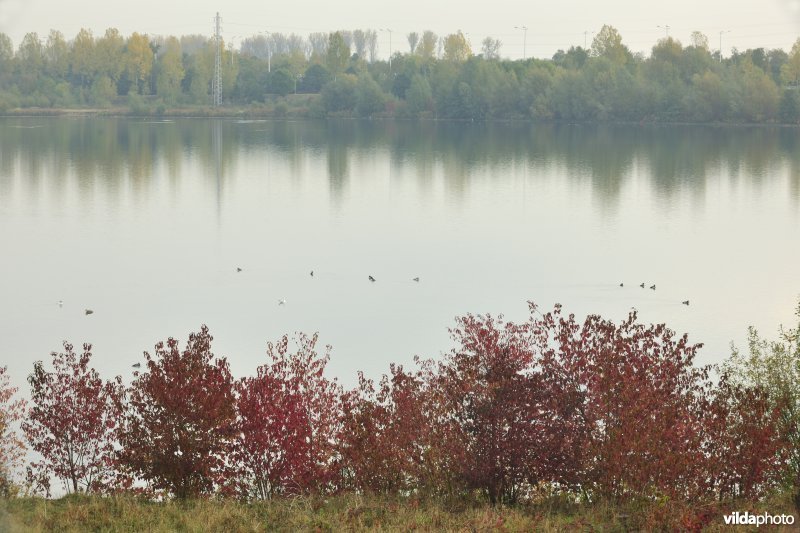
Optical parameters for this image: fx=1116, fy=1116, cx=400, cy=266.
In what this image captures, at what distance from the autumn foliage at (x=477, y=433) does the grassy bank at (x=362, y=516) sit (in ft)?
1.05

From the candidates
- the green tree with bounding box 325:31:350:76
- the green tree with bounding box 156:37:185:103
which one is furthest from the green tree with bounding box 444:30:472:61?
the green tree with bounding box 156:37:185:103

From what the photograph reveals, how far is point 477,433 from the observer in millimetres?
10000

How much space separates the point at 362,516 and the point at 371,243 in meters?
21.8

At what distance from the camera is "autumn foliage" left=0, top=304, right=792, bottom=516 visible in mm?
9602

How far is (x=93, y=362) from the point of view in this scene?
17.5m

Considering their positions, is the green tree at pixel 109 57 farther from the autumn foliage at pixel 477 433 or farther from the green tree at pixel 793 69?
the autumn foliage at pixel 477 433

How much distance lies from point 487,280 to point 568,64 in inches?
3161

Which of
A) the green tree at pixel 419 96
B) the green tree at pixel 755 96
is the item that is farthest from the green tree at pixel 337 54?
the green tree at pixel 755 96

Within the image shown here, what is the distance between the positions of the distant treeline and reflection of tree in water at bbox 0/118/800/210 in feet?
10.6

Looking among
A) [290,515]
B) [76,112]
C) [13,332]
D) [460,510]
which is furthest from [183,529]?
[76,112]

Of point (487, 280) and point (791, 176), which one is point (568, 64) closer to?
point (791, 176)

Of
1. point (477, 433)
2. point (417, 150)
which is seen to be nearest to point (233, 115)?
point (417, 150)

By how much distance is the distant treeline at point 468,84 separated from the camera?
82.8 meters

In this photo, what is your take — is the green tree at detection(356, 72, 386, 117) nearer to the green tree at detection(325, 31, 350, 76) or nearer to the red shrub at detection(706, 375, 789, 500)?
the green tree at detection(325, 31, 350, 76)
